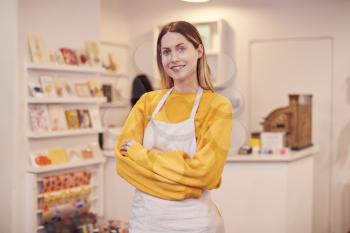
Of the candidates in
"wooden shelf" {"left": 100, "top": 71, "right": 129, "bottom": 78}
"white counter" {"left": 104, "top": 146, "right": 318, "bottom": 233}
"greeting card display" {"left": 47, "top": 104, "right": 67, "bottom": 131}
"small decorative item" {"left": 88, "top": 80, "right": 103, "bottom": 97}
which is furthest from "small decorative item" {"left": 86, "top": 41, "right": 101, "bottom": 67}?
"white counter" {"left": 104, "top": 146, "right": 318, "bottom": 233}

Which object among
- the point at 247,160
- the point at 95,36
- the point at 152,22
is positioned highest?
the point at 152,22

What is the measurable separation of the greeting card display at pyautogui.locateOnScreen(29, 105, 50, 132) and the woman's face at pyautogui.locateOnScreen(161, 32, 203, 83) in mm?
1984

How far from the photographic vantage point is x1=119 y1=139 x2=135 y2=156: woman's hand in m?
1.67

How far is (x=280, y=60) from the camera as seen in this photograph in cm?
494

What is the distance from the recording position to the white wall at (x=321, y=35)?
15.3 feet

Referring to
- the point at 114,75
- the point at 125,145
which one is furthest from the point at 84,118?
the point at 125,145

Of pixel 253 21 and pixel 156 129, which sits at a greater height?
pixel 253 21

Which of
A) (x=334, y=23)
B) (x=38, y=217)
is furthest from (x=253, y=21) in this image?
→ (x=38, y=217)

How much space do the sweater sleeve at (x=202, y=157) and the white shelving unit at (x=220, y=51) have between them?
3.34m

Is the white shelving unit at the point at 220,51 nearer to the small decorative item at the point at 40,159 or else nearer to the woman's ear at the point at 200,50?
the small decorative item at the point at 40,159

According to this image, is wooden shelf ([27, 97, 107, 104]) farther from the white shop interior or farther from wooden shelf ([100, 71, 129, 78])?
wooden shelf ([100, 71, 129, 78])

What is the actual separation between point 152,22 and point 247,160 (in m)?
2.50

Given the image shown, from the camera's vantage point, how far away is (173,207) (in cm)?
163

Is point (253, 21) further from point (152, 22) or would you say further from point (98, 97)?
point (98, 97)
